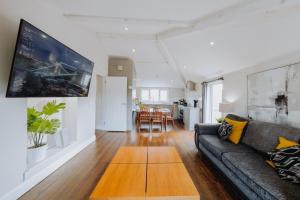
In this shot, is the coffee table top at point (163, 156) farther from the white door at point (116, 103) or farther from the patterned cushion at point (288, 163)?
the white door at point (116, 103)

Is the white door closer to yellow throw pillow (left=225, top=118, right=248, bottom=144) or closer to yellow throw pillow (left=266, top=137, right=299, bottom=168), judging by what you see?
yellow throw pillow (left=225, top=118, right=248, bottom=144)

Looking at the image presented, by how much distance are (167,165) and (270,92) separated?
2380 millimetres

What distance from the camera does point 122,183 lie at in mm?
1537

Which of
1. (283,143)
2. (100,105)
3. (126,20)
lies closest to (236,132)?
(283,143)

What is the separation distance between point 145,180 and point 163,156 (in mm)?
679

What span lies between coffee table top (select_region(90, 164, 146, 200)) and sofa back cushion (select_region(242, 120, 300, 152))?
1811 mm

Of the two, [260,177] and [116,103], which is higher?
[116,103]

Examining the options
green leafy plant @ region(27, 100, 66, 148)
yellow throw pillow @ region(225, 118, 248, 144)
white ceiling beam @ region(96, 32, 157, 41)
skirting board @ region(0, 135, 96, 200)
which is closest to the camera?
skirting board @ region(0, 135, 96, 200)

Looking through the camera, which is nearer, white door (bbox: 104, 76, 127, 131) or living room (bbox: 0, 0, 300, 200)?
living room (bbox: 0, 0, 300, 200)

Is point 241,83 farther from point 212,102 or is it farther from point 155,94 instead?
point 155,94

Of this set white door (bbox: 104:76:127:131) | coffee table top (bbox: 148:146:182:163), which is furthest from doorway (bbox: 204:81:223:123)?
coffee table top (bbox: 148:146:182:163)

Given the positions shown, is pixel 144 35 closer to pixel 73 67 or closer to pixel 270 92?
pixel 73 67

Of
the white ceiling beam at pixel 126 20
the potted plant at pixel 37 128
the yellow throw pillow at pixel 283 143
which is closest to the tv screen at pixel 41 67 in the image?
the potted plant at pixel 37 128

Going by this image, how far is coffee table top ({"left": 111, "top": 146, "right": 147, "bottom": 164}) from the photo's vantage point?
2057 millimetres
